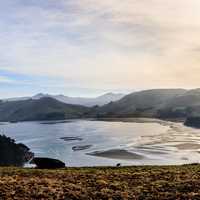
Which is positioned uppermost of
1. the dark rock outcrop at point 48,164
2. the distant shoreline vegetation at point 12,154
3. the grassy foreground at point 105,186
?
the grassy foreground at point 105,186

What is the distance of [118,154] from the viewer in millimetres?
110625

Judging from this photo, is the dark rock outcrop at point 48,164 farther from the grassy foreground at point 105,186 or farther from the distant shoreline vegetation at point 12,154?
the distant shoreline vegetation at point 12,154

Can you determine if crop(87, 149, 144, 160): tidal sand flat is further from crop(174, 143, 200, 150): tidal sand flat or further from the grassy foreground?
the grassy foreground

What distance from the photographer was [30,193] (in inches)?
693

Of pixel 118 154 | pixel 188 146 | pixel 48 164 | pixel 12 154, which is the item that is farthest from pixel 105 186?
pixel 188 146

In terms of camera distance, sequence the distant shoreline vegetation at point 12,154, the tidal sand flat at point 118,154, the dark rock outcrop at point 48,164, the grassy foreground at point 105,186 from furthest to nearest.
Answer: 1. the distant shoreline vegetation at point 12,154
2. the tidal sand flat at point 118,154
3. the dark rock outcrop at point 48,164
4. the grassy foreground at point 105,186

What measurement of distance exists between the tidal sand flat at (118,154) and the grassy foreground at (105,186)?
79682 mm

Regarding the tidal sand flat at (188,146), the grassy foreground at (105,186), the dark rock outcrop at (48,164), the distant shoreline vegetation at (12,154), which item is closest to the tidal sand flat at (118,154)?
the tidal sand flat at (188,146)

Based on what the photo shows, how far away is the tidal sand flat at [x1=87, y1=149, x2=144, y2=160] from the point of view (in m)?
103

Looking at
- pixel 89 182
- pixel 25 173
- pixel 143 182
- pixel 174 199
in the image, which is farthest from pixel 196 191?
pixel 25 173

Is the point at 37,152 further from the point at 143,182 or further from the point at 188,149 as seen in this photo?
the point at 143,182

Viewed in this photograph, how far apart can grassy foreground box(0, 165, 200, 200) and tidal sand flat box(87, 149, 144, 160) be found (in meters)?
79.7

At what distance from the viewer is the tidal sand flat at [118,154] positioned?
338 ft

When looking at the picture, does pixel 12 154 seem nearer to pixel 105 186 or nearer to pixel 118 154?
pixel 118 154
